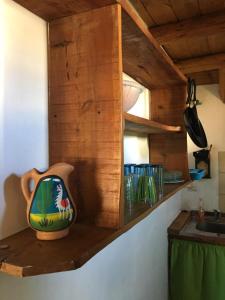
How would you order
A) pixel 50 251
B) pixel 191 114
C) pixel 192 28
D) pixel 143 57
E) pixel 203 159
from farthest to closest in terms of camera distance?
pixel 203 159 → pixel 191 114 → pixel 192 28 → pixel 143 57 → pixel 50 251

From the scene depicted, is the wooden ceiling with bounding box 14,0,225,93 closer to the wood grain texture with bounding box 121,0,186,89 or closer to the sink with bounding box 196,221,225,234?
the wood grain texture with bounding box 121,0,186,89

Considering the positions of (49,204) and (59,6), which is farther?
(59,6)

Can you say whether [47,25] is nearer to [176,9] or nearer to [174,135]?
[176,9]

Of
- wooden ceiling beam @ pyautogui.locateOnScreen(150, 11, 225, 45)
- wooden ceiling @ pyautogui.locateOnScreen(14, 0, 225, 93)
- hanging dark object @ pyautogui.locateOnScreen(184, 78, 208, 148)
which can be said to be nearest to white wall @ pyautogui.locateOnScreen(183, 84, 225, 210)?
wooden ceiling @ pyautogui.locateOnScreen(14, 0, 225, 93)

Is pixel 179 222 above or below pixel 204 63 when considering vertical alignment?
below

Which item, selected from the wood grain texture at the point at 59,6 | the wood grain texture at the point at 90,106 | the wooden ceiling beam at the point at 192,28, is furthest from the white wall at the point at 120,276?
the wooden ceiling beam at the point at 192,28

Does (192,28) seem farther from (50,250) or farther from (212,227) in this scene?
(212,227)

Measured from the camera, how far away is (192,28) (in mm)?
1310

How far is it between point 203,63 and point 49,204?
5.35 ft

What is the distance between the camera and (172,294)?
6.14 ft

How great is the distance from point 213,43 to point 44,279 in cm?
157

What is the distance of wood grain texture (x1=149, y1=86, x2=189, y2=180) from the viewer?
5.03 ft

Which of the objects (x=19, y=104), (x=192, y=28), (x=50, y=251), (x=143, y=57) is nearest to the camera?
(x=50, y=251)

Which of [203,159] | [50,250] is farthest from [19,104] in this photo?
[203,159]
